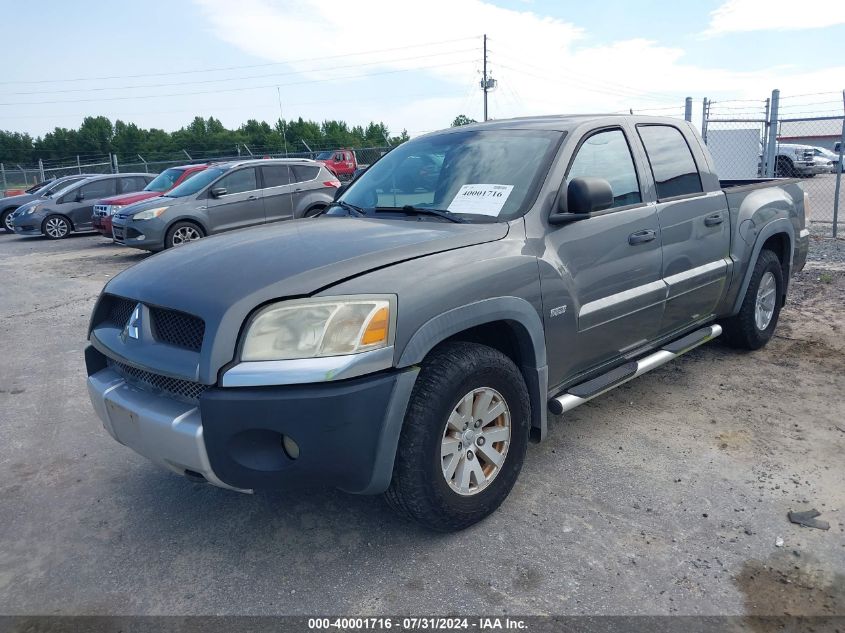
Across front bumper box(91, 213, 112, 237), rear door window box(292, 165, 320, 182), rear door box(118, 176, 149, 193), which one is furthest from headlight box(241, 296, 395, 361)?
rear door box(118, 176, 149, 193)

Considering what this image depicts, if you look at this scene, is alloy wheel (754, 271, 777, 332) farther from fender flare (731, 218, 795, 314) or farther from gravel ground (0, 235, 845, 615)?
gravel ground (0, 235, 845, 615)

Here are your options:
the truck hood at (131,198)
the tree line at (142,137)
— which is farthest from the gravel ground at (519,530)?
the tree line at (142,137)

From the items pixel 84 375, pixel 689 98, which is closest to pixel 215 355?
pixel 84 375

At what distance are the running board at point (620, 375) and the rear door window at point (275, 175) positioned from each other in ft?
29.4

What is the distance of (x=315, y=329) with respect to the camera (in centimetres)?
252

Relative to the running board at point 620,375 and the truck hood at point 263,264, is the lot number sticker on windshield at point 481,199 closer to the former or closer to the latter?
the truck hood at point 263,264

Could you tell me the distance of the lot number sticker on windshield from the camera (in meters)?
3.36

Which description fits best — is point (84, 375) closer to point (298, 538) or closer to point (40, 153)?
point (298, 538)

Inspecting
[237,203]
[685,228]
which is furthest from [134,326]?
[237,203]

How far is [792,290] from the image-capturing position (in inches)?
295

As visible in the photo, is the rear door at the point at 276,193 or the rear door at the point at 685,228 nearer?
the rear door at the point at 685,228

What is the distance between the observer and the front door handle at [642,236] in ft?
12.4

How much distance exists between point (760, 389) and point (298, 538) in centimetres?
326

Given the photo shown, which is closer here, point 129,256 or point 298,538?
point 298,538
